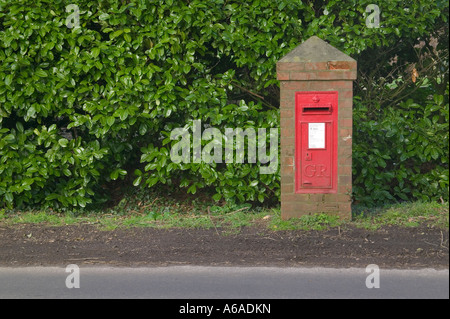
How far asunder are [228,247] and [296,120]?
1624 millimetres

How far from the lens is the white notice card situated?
6273 millimetres

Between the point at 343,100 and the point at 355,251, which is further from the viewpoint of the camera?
the point at 343,100

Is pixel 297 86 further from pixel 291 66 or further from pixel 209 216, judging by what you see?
pixel 209 216

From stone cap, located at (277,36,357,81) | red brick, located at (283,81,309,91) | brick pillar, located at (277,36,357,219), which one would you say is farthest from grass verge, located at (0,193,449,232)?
stone cap, located at (277,36,357,81)

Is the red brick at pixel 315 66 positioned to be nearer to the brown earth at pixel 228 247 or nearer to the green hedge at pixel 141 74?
the green hedge at pixel 141 74

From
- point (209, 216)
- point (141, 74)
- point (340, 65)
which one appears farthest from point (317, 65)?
point (209, 216)

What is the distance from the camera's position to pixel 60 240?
19.9 feet

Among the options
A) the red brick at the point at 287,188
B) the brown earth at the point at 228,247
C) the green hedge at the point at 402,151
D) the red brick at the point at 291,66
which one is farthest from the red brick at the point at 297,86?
the brown earth at the point at 228,247

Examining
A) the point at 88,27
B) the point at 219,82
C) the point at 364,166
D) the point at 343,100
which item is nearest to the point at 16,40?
the point at 88,27

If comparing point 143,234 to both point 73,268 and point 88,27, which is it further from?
point 88,27

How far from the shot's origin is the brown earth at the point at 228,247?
5.34 meters

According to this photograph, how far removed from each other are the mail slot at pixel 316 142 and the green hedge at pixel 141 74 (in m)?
0.77

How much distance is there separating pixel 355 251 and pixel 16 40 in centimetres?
460

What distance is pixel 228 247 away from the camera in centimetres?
570
